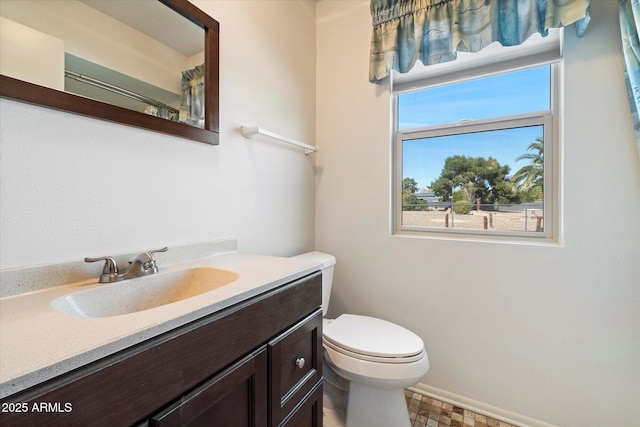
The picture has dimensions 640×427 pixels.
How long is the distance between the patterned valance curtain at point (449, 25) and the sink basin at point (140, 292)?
1368mm

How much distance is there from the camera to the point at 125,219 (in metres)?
0.87

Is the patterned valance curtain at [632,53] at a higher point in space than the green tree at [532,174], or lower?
higher

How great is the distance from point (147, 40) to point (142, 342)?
99cm

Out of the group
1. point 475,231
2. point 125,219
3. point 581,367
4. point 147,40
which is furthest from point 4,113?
point 581,367

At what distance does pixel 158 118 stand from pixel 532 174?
1724 millimetres

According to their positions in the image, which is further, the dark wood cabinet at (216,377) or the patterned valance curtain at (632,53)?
the patterned valance curtain at (632,53)

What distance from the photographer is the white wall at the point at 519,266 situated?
1.15 m

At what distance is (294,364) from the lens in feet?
2.79

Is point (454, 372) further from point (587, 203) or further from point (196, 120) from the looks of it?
point (196, 120)

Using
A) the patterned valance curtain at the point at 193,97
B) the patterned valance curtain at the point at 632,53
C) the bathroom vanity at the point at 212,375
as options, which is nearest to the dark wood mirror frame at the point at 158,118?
the patterned valance curtain at the point at 193,97

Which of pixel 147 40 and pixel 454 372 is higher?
pixel 147 40

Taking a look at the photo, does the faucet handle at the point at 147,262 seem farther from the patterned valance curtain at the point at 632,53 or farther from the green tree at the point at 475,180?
the patterned valance curtain at the point at 632,53

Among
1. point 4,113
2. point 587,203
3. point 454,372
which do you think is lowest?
point 454,372

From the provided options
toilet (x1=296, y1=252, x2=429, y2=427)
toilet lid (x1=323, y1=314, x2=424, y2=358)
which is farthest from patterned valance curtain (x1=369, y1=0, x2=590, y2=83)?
toilet lid (x1=323, y1=314, x2=424, y2=358)
